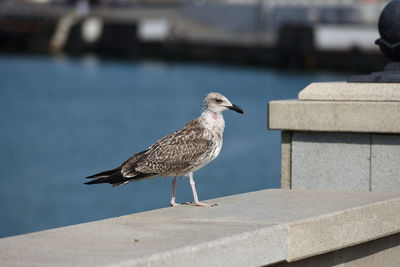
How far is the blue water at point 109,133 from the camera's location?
84.5 feet

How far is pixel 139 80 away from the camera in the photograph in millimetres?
80375

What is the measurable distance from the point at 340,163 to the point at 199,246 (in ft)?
9.45

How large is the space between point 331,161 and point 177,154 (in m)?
1.37

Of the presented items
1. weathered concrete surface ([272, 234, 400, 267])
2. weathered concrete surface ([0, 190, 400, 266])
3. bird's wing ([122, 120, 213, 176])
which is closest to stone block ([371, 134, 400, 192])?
weathered concrete surface ([0, 190, 400, 266])

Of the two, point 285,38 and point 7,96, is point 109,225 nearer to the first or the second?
point 7,96

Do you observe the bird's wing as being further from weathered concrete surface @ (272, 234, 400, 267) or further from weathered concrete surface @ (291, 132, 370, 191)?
weathered concrete surface @ (272, 234, 400, 267)

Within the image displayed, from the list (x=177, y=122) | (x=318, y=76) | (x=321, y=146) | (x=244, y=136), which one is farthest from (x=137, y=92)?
(x=321, y=146)

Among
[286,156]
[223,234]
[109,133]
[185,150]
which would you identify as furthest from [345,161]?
[109,133]

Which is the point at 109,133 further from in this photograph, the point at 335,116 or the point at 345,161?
the point at 335,116

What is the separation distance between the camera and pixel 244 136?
40844 mm

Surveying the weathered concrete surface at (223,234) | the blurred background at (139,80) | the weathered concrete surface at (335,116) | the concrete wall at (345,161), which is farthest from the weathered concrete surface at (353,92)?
the blurred background at (139,80)

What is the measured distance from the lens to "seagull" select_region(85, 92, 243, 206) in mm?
6609

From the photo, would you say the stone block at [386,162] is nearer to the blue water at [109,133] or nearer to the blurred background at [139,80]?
the blue water at [109,133]

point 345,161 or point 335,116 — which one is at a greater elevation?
point 335,116
